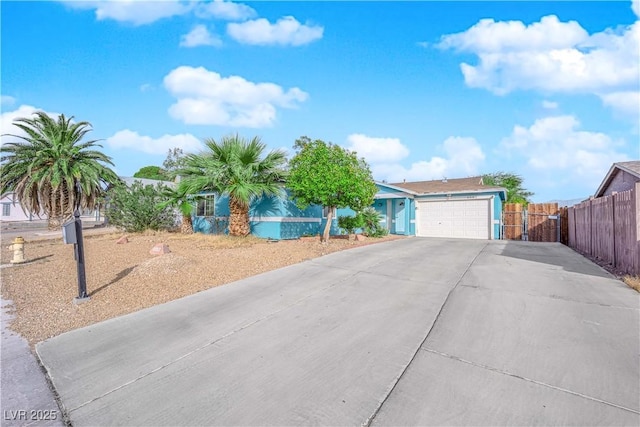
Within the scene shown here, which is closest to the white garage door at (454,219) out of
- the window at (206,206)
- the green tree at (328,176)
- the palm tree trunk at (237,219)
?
the green tree at (328,176)

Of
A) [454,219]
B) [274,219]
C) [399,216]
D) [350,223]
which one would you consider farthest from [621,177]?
[274,219]

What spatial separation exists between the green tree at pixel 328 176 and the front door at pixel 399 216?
670 cm

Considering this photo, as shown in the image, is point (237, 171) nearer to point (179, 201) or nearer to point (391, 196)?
point (179, 201)

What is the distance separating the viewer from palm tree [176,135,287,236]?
1128 cm

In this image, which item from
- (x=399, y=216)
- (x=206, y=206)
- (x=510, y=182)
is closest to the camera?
(x=206, y=206)

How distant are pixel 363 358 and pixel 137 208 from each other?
14148mm

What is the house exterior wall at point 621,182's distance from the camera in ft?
33.8

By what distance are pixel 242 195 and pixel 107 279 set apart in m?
5.24

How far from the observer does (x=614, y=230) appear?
24.3 ft

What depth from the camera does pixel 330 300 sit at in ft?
16.8

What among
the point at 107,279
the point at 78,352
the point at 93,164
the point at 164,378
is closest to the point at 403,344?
the point at 164,378

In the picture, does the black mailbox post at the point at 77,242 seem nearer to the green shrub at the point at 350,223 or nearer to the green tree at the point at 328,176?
the green tree at the point at 328,176

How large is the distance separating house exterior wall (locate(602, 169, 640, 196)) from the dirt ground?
9.56m

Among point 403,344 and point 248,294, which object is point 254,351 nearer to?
point 403,344
